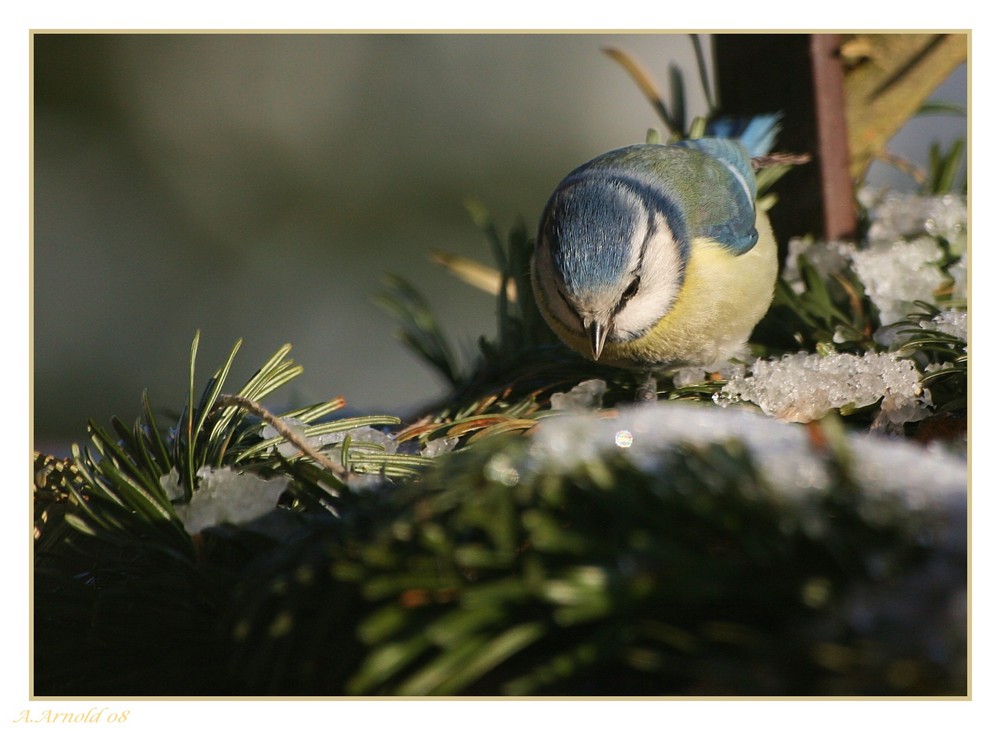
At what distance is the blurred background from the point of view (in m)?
2.07

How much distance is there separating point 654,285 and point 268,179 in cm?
141

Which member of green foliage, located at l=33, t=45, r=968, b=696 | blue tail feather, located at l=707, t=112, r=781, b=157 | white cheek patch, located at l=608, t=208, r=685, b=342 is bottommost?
green foliage, located at l=33, t=45, r=968, b=696

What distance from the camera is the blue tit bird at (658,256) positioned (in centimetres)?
93

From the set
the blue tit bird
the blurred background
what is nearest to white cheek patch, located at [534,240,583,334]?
the blue tit bird

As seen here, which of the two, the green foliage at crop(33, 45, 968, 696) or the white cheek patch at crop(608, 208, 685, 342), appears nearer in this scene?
the green foliage at crop(33, 45, 968, 696)

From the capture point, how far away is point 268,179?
2.13 m

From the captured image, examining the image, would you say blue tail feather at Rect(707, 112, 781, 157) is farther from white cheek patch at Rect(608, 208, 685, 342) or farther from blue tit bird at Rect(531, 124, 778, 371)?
white cheek patch at Rect(608, 208, 685, 342)

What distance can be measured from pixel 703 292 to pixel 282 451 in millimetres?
629

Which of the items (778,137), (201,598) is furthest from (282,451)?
(778,137)

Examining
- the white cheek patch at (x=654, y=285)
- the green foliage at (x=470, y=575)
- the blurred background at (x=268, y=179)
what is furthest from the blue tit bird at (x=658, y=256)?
the blurred background at (x=268, y=179)

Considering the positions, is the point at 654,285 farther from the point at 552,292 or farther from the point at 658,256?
the point at 552,292

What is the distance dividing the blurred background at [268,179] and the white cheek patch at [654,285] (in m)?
1.01

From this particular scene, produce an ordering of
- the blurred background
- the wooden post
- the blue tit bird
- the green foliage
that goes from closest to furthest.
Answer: the green foliage < the blue tit bird < the wooden post < the blurred background
